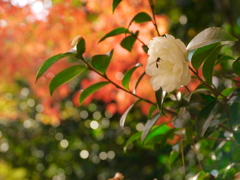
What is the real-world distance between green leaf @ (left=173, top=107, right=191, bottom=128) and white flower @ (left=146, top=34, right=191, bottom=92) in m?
0.11

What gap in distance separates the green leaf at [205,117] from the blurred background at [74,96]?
169 centimetres

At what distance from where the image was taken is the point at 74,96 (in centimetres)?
320

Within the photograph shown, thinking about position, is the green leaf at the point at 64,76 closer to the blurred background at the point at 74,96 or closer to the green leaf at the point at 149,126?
the green leaf at the point at 149,126

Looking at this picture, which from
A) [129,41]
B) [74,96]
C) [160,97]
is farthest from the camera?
[74,96]

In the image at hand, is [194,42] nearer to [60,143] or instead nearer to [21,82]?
[60,143]

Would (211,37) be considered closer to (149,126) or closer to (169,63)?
(169,63)

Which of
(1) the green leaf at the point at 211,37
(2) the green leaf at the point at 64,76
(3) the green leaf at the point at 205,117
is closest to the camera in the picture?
(1) the green leaf at the point at 211,37

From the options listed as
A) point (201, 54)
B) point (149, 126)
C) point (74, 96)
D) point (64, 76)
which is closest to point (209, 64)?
point (201, 54)

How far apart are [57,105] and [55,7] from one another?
0.95m

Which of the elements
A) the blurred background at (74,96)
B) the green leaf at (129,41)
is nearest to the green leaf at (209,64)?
the green leaf at (129,41)

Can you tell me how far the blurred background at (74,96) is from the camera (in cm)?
252

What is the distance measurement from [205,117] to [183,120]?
54 mm

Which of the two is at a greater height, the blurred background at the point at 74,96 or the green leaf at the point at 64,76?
the green leaf at the point at 64,76

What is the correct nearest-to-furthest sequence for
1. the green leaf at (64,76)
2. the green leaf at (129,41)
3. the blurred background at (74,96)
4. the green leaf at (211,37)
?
the green leaf at (211,37), the green leaf at (64,76), the green leaf at (129,41), the blurred background at (74,96)
